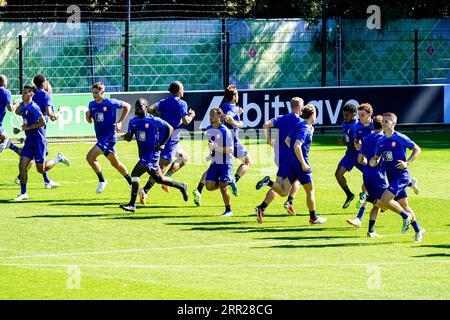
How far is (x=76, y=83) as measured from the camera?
43.2 metres

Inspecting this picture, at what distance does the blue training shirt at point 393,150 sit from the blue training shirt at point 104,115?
6803 millimetres

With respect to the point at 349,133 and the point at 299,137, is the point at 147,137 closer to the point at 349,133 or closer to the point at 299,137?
the point at 299,137

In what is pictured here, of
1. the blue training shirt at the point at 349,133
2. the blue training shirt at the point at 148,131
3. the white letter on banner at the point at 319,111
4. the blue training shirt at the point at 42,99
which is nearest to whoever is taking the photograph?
the blue training shirt at the point at 349,133

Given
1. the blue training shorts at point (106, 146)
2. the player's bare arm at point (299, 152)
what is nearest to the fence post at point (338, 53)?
the blue training shorts at point (106, 146)

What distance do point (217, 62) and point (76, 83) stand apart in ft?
18.0

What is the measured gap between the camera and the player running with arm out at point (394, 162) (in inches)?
737

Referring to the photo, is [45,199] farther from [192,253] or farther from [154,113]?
[192,253]

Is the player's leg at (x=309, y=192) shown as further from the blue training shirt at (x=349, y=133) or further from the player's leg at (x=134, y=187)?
the player's leg at (x=134, y=187)

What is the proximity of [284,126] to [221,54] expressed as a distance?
22.6 metres

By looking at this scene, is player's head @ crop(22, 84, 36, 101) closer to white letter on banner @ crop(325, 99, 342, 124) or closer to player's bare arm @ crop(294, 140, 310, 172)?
player's bare arm @ crop(294, 140, 310, 172)

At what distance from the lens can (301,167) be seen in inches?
803

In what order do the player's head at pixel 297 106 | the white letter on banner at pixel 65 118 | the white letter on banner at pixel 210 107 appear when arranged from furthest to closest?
1. the white letter on banner at pixel 210 107
2. the white letter on banner at pixel 65 118
3. the player's head at pixel 297 106

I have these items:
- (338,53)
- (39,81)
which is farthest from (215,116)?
(338,53)
